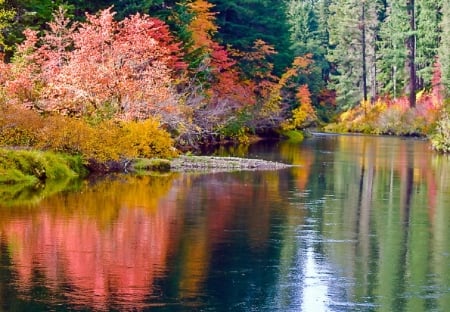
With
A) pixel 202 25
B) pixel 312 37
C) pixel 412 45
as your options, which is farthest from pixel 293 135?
pixel 312 37

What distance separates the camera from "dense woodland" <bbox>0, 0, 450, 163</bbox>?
118 ft

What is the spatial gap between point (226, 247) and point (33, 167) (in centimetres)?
1370

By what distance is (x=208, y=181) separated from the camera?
3172 centimetres

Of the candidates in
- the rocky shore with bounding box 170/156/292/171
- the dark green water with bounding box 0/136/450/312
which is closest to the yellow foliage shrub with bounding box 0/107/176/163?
the dark green water with bounding box 0/136/450/312

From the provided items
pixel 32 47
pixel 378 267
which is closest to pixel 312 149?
pixel 32 47

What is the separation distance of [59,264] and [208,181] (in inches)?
632

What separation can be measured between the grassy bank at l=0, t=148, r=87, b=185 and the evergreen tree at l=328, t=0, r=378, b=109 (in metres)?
63.4

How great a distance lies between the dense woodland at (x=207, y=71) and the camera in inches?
1417

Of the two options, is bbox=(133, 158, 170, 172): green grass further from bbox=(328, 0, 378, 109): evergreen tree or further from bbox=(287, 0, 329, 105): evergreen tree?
bbox=(287, 0, 329, 105): evergreen tree

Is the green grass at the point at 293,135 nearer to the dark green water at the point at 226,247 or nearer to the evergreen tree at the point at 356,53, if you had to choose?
the evergreen tree at the point at 356,53

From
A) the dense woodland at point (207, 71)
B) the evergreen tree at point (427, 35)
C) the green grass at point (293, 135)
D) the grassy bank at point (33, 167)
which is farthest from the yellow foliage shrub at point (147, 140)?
the evergreen tree at point (427, 35)

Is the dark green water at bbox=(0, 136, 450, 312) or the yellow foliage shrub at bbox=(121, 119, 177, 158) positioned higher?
the yellow foliage shrub at bbox=(121, 119, 177, 158)

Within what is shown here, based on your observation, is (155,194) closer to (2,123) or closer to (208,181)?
(208,181)

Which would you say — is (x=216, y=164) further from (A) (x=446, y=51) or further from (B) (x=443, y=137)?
(A) (x=446, y=51)
